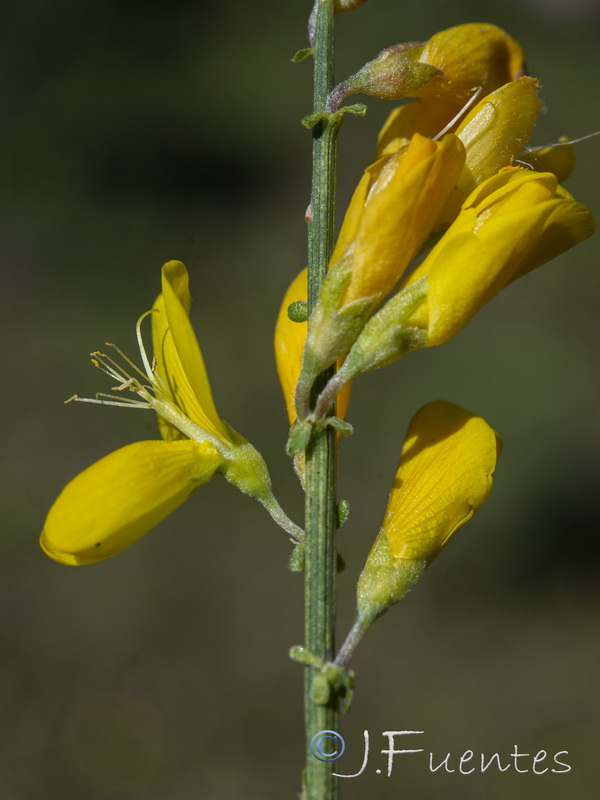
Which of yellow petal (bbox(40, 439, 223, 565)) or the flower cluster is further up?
the flower cluster

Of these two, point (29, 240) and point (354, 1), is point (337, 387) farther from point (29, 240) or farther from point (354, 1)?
point (29, 240)

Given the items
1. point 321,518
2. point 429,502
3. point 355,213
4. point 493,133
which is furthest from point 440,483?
point 493,133

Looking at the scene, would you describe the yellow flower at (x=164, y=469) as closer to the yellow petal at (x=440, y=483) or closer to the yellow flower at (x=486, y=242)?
the yellow petal at (x=440, y=483)

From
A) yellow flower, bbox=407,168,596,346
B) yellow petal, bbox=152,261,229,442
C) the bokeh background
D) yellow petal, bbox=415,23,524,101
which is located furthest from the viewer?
the bokeh background

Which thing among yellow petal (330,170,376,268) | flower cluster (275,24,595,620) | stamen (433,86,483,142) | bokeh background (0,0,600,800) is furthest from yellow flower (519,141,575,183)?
bokeh background (0,0,600,800)

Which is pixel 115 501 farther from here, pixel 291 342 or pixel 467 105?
pixel 467 105

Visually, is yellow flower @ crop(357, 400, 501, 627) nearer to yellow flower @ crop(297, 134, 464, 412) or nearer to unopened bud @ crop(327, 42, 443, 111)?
yellow flower @ crop(297, 134, 464, 412)
